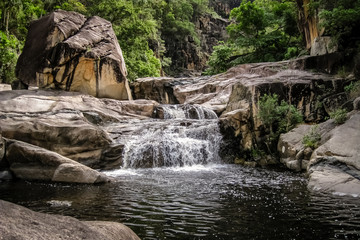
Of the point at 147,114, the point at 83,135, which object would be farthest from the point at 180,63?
the point at 83,135

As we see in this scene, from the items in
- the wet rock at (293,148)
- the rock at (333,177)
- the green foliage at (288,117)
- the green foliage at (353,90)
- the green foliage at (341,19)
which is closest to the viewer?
the rock at (333,177)

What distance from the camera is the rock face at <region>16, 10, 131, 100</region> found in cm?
1603

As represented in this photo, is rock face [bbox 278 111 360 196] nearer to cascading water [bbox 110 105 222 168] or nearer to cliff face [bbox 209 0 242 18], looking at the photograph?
cascading water [bbox 110 105 222 168]

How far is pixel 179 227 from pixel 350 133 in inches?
273

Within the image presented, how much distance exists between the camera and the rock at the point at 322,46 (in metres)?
16.0

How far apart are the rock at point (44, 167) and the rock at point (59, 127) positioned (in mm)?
1522

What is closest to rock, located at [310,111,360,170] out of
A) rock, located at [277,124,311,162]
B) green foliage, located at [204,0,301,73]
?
rock, located at [277,124,311,162]

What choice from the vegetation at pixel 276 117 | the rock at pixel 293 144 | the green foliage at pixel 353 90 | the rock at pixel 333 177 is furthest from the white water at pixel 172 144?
the green foliage at pixel 353 90

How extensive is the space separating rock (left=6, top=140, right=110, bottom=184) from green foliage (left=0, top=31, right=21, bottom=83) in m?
11.8

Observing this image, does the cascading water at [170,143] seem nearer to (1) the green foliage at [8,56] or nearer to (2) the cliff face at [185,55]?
(1) the green foliage at [8,56]

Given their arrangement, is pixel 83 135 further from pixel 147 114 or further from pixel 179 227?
pixel 179 227

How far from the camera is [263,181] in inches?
332

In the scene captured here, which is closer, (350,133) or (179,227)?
(179,227)

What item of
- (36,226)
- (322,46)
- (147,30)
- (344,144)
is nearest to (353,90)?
(344,144)
